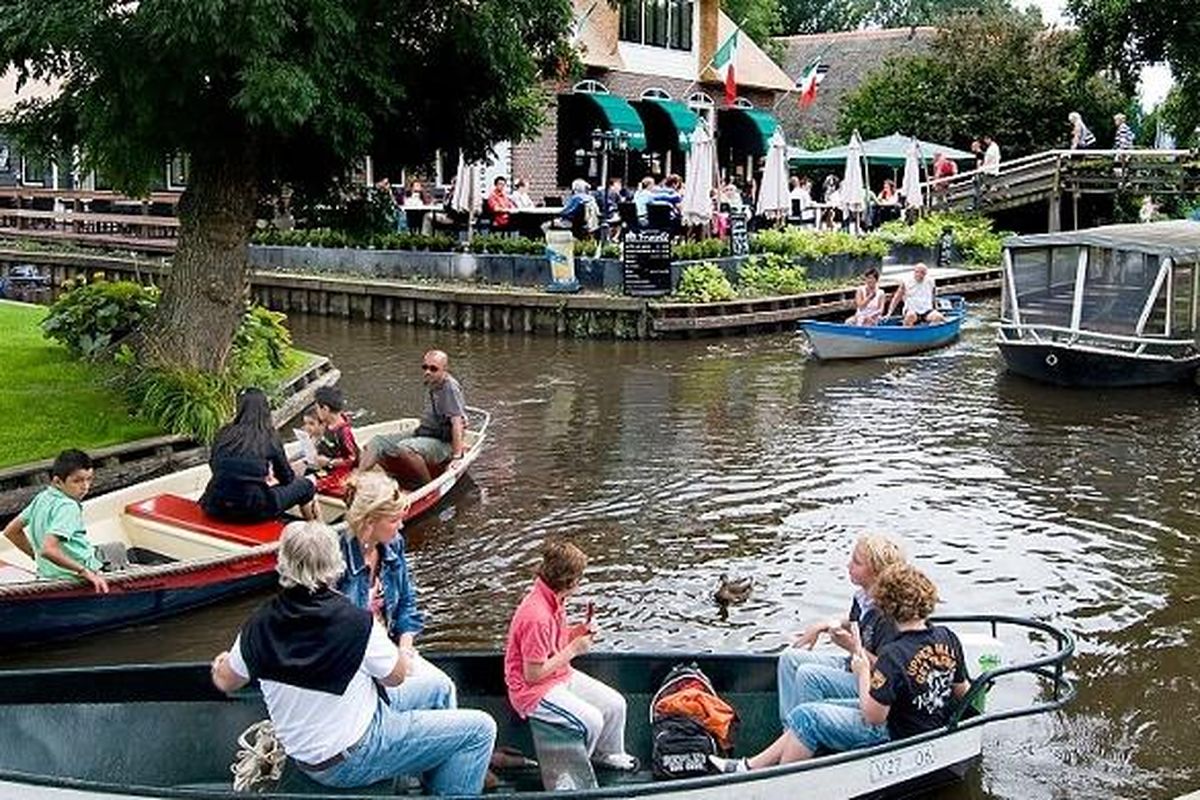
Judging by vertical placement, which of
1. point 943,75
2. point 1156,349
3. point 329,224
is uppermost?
point 943,75

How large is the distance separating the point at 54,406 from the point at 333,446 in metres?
3.60

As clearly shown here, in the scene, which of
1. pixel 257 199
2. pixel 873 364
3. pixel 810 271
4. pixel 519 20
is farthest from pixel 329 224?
pixel 810 271

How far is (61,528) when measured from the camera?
923 cm

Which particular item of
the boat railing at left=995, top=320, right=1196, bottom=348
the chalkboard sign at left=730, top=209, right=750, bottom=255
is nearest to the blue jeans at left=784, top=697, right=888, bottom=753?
the boat railing at left=995, top=320, right=1196, bottom=348

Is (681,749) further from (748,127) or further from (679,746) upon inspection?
(748,127)

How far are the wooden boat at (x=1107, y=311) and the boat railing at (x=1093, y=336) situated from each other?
0.01 m

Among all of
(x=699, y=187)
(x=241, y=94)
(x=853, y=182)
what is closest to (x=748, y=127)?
(x=853, y=182)

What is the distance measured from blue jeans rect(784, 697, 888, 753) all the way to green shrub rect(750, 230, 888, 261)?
22166 millimetres

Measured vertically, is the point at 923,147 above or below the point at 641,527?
above

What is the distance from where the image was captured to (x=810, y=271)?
2903cm

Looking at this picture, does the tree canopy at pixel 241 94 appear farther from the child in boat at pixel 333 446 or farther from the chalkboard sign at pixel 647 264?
the chalkboard sign at pixel 647 264

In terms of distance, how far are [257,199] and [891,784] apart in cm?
1089

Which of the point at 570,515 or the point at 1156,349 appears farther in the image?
the point at 1156,349

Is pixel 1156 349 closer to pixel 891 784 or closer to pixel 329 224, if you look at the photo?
pixel 329 224
